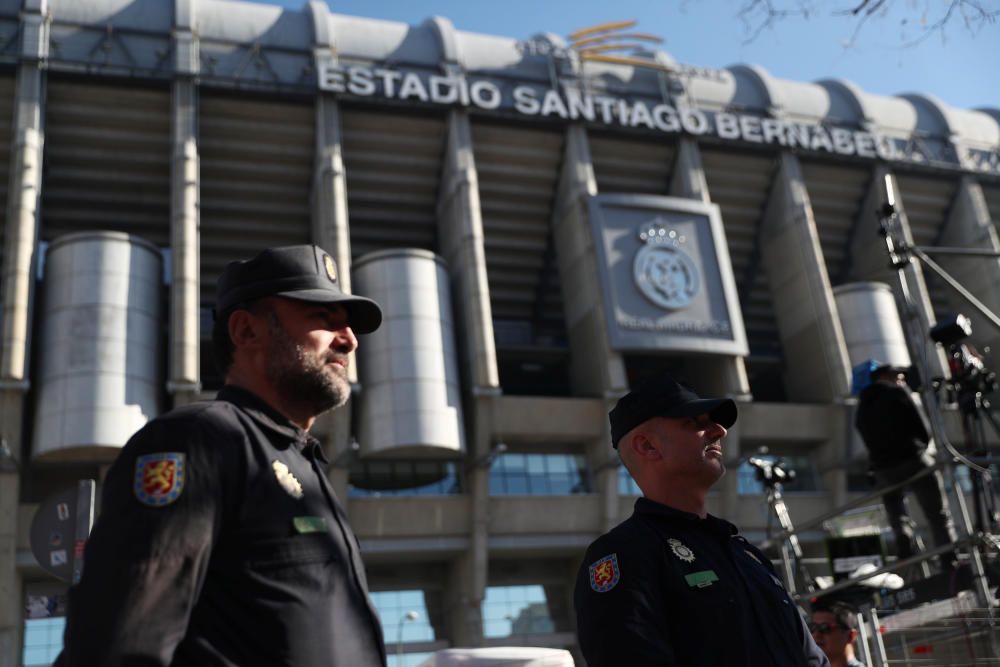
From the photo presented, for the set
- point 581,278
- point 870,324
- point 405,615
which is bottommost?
point 405,615

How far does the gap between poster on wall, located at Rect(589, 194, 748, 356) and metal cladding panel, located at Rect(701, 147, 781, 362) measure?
389cm

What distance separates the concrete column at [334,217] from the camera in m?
30.9

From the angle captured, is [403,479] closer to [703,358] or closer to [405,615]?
[405,615]

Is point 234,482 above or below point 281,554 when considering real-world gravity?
above

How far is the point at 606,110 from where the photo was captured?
37.8 m

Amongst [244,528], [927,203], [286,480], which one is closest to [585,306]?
[927,203]

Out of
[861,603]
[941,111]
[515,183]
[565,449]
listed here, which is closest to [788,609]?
[861,603]

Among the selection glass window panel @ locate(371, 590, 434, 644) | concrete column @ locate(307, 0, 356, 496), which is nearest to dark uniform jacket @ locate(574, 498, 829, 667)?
concrete column @ locate(307, 0, 356, 496)

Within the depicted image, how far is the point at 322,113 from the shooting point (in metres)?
34.7

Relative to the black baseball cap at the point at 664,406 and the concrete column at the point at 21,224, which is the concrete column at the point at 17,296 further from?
the black baseball cap at the point at 664,406

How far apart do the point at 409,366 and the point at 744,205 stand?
18.8m

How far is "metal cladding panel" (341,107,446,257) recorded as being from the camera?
36.2 meters

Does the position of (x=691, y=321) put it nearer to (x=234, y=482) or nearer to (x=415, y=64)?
(x=415, y=64)

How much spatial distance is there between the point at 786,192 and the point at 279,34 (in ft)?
71.9
